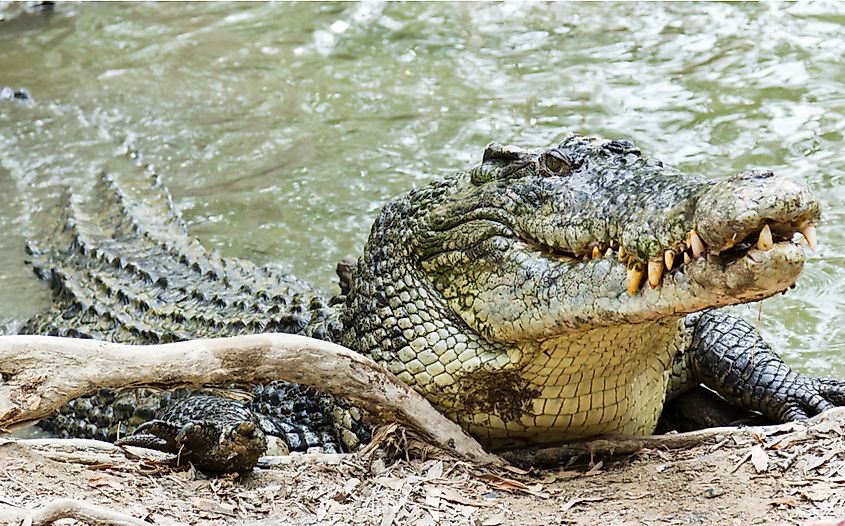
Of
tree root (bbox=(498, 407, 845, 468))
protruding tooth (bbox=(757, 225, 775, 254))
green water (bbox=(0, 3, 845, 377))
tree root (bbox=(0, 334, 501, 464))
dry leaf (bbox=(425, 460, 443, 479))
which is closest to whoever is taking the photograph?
protruding tooth (bbox=(757, 225, 775, 254))

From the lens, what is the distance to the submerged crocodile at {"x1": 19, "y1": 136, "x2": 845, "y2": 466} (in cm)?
255

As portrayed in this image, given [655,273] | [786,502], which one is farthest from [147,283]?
[786,502]

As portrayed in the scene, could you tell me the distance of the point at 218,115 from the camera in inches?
348

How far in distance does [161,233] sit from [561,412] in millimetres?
3716

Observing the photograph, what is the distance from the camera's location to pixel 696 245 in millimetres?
2584

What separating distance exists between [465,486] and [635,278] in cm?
88

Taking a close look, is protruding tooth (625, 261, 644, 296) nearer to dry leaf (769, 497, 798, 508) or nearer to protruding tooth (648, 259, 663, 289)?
protruding tooth (648, 259, 663, 289)

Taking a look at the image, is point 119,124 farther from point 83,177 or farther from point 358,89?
point 358,89

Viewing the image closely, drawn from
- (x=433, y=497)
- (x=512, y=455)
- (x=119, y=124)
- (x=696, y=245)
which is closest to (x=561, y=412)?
(x=512, y=455)

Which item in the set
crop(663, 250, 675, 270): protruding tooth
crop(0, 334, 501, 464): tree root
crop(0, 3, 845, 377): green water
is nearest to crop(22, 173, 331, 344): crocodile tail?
crop(0, 3, 845, 377): green water

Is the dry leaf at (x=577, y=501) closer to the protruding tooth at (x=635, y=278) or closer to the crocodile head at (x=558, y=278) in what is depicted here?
the crocodile head at (x=558, y=278)

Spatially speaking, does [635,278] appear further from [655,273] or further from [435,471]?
[435,471]

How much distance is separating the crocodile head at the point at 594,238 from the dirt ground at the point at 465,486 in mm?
492

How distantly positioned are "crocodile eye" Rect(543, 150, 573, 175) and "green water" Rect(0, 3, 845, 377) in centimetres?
232
